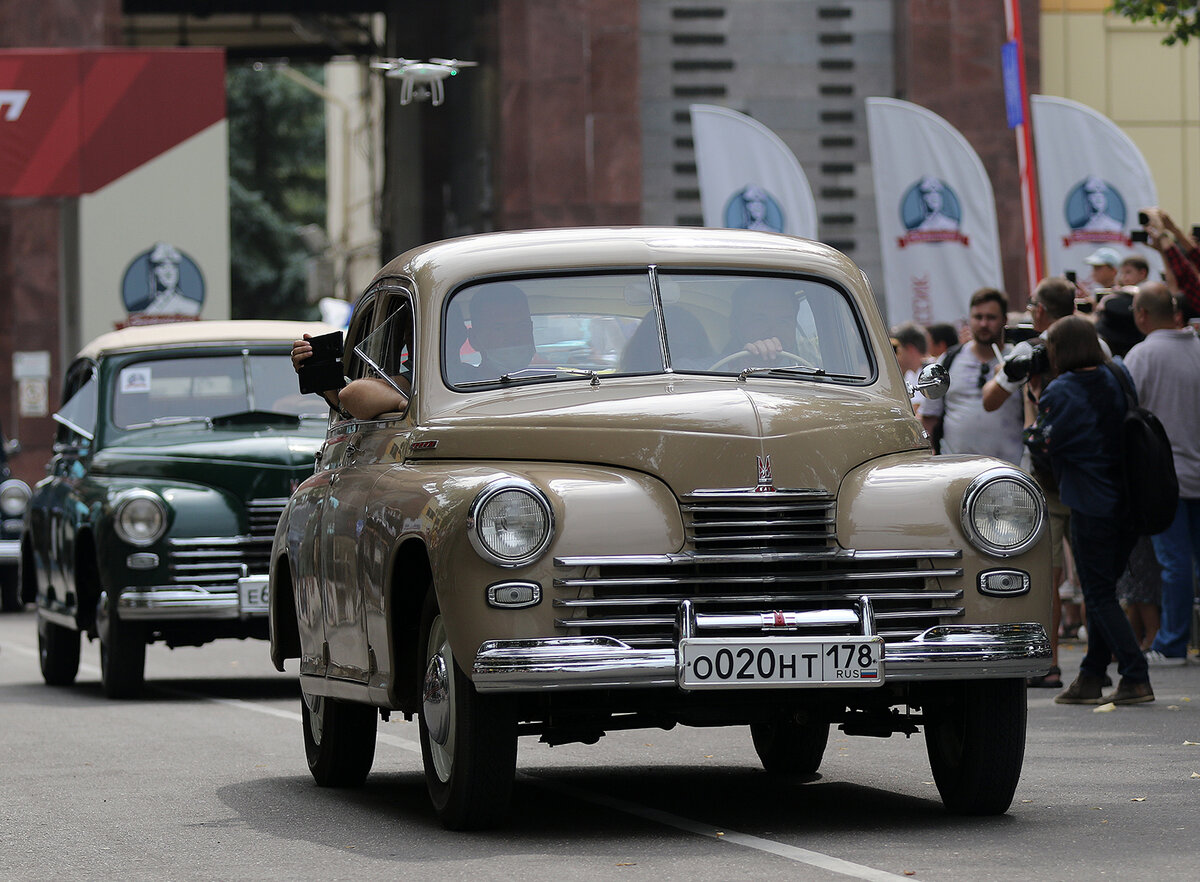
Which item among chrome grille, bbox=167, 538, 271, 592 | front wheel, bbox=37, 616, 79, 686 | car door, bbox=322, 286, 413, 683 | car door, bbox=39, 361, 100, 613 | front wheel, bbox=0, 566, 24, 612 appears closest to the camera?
car door, bbox=322, 286, 413, 683

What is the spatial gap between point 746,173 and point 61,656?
418 inches

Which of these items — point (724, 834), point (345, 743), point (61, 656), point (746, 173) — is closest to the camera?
point (724, 834)

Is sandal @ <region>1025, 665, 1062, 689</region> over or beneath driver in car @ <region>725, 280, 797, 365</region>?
beneath

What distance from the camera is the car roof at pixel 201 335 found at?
15.0 m

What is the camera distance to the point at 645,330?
8.47m

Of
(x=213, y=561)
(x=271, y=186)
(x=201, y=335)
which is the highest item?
(x=271, y=186)

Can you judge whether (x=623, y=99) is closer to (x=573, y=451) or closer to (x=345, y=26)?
(x=345, y=26)

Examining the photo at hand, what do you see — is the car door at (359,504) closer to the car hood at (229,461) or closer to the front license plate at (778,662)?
the front license plate at (778,662)

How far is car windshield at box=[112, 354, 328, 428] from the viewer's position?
1486 centimetres

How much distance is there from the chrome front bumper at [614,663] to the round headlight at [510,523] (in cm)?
27

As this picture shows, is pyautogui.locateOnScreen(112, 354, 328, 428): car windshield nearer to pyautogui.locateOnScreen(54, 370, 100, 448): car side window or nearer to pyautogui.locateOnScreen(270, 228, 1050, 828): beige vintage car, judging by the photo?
pyautogui.locateOnScreen(54, 370, 100, 448): car side window

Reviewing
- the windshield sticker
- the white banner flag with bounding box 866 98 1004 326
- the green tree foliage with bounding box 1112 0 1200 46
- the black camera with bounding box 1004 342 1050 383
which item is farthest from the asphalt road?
the white banner flag with bounding box 866 98 1004 326

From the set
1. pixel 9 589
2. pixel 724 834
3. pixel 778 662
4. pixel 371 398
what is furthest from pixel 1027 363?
pixel 9 589

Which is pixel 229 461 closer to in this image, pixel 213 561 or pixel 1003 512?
pixel 213 561
